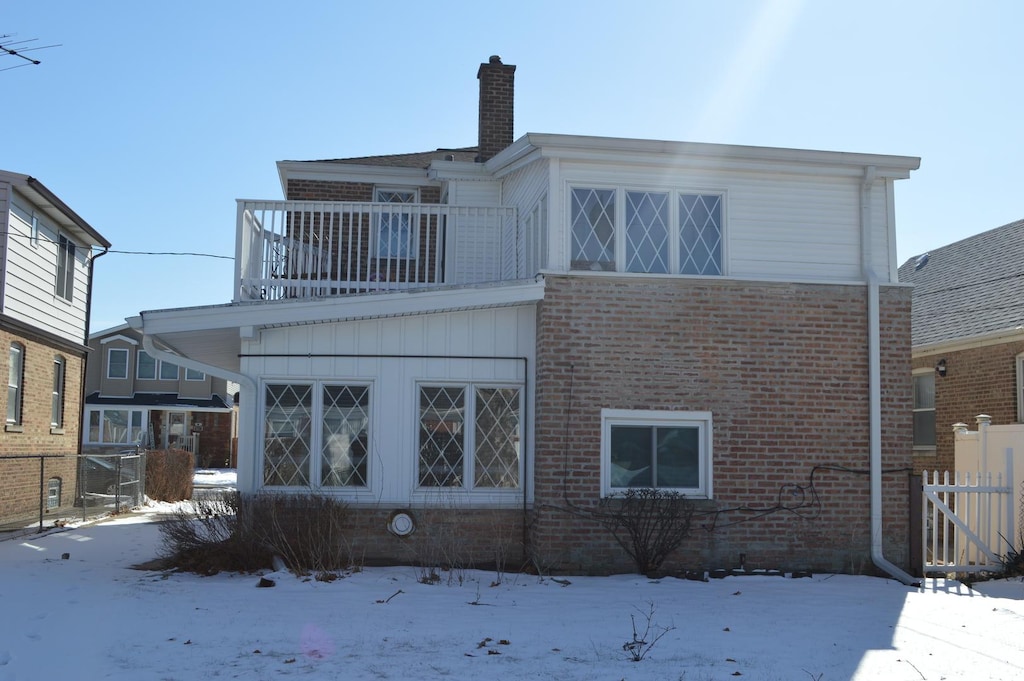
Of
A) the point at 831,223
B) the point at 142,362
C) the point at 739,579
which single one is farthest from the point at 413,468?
the point at 142,362

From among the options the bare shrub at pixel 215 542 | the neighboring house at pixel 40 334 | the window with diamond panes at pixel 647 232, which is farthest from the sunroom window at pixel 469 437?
the neighboring house at pixel 40 334

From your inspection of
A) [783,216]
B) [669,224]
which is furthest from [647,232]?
[783,216]

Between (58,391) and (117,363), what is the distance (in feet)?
70.2

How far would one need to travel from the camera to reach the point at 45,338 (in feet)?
61.1

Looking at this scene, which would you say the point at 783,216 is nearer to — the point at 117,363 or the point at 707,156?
the point at 707,156

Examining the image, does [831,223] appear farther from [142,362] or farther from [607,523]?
[142,362]

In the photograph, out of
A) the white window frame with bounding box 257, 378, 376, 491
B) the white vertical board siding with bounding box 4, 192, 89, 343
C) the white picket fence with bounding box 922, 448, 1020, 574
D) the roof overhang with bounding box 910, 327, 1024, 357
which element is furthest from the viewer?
the white vertical board siding with bounding box 4, 192, 89, 343

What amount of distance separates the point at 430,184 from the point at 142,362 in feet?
92.9

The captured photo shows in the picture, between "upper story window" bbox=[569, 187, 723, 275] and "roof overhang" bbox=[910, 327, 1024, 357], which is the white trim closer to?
"roof overhang" bbox=[910, 327, 1024, 357]

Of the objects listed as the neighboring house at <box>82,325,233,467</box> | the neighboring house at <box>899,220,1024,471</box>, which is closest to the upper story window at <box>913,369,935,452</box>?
the neighboring house at <box>899,220,1024,471</box>

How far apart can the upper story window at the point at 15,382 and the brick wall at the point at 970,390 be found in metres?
16.3

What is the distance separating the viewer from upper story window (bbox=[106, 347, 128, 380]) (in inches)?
1570

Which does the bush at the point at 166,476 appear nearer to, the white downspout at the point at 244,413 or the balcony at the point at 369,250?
the balcony at the point at 369,250

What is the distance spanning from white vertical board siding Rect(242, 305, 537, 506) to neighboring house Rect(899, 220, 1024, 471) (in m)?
8.81
